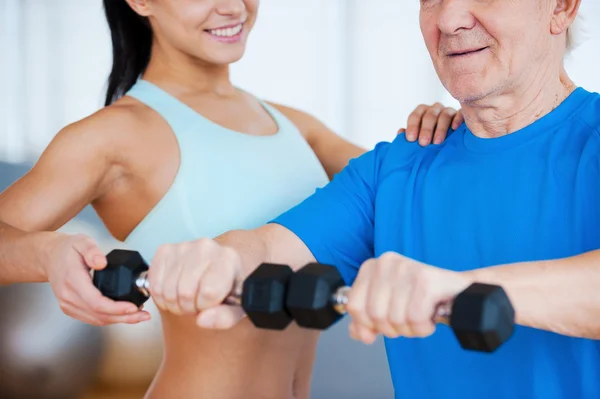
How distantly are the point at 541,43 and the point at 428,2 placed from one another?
0.72 feet

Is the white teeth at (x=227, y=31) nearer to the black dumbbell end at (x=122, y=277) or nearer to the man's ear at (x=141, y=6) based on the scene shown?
the man's ear at (x=141, y=6)

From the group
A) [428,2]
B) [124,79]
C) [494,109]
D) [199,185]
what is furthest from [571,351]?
[124,79]

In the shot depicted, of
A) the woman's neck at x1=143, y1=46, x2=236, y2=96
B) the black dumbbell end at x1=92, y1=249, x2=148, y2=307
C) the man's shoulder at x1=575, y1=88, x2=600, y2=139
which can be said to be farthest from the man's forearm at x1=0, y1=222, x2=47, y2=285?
Answer: the man's shoulder at x1=575, y1=88, x2=600, y2=139

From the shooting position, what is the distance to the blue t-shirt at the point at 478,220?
127 cm

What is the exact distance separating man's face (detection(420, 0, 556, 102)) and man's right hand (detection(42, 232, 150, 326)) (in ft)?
2.19

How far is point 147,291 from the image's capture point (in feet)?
3.70

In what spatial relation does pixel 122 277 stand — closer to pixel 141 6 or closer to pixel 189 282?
pixel 189 282

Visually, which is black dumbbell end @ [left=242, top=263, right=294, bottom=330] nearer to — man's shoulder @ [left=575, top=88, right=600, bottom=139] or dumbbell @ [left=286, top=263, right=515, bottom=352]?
dumbbell @ [left=286, top=263, right=515, bottom=352]

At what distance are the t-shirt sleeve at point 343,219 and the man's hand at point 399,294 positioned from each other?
0.57 metres

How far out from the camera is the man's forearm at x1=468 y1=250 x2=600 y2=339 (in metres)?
1.02

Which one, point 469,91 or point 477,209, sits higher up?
point 469,91

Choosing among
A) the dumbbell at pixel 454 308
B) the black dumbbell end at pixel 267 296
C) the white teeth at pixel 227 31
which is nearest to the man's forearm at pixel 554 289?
the dumbbell at pixel 454 308

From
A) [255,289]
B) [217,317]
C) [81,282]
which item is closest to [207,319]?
[217,317]

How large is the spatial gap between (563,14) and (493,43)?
14 centimetres
